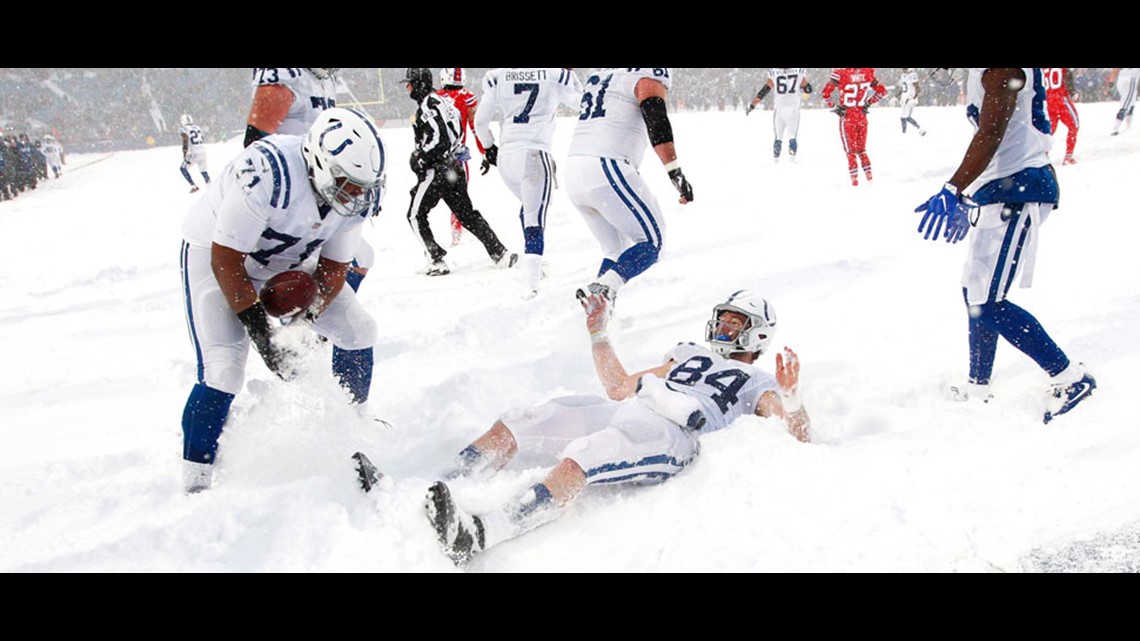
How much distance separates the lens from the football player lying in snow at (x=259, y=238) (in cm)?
270

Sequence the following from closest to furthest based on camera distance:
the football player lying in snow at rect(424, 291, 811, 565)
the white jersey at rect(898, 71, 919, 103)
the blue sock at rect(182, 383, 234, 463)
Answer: the football player lying in snow at rect(424, 291, 811, 565) < the blue sock at rect(182, 383, 234, 463) < the white jersey at rect(898, 71, 919, 103)

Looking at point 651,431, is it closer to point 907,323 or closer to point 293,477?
point 293,477

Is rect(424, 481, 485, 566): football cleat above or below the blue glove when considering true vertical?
below

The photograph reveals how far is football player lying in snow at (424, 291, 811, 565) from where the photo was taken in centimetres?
238

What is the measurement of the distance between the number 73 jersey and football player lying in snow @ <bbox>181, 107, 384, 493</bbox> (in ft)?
4.97

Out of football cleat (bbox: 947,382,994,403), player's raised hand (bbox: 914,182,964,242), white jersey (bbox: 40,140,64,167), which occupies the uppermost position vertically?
player's raised hand (bbox: 914,182,964,242)

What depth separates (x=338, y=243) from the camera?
3.14 metres

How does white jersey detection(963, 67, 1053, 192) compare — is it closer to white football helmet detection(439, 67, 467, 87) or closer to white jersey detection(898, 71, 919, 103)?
white football helmet detection(439, 67, 467, 87)

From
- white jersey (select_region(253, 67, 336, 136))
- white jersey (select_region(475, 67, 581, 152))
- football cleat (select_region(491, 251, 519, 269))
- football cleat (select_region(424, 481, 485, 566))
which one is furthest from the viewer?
football cleat (select_region(491, 251, 519, 269))

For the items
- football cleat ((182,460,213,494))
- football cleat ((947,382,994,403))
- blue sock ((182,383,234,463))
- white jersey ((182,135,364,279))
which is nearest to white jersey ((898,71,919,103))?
football cleat ((947,382,994,403))

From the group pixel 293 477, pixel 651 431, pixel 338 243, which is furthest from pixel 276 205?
pixel 651 431

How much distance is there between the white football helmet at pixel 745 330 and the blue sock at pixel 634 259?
3.91ft

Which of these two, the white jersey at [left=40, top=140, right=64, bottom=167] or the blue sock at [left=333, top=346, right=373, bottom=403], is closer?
the blue sock at [left=333, top=346, right=373, bottom=403]

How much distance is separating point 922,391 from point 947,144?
33.6ft
